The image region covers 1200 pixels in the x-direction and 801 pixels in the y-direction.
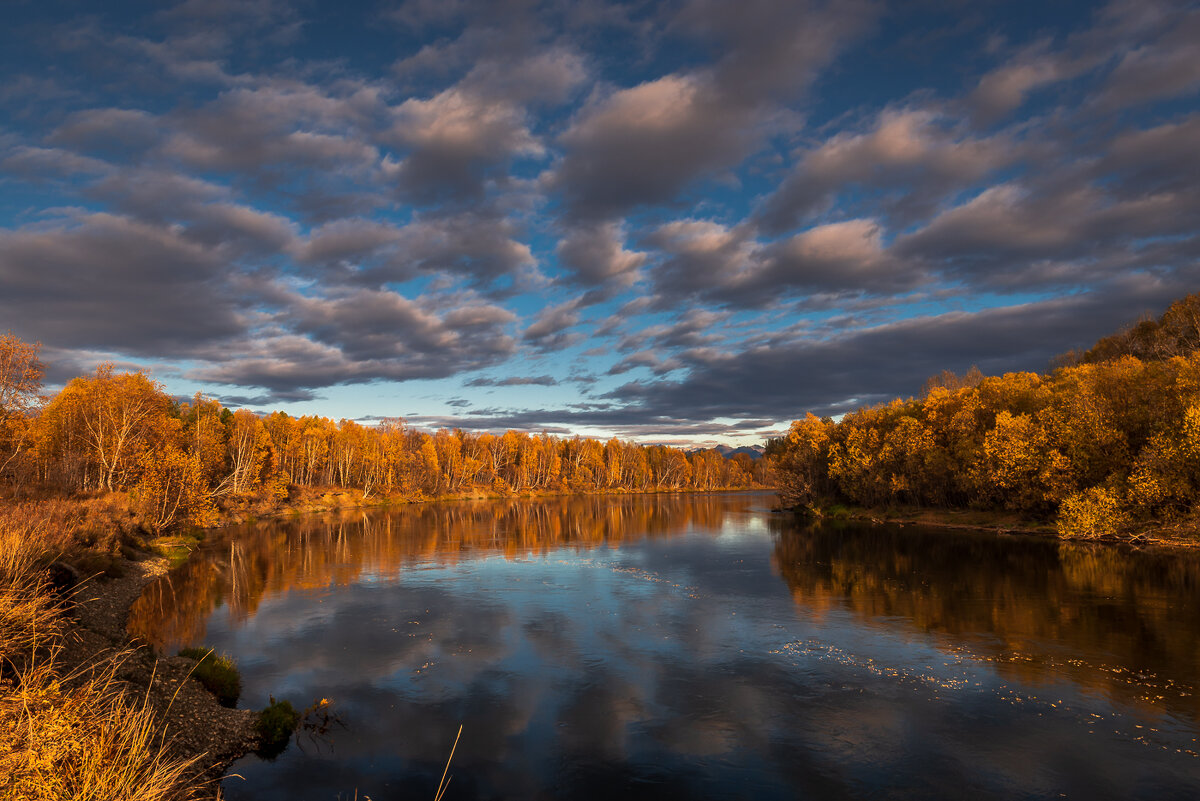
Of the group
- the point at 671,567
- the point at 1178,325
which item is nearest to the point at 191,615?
the point at 671,567

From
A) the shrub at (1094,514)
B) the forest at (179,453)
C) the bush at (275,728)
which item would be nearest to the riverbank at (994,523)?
the shrub at (1094,514)

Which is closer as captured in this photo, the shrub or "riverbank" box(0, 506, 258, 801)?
"riverbank" box(0, 506, 258, 801)

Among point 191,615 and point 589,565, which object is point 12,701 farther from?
point 589,565

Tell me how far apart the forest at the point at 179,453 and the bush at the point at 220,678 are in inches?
1379

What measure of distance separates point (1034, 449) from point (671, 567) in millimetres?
44973

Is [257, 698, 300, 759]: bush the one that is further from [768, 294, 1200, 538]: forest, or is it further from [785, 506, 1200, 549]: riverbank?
[785, 506, 1200, 549]: riverbank

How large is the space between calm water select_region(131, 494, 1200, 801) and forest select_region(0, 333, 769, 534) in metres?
16.9

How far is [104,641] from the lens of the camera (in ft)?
71.7

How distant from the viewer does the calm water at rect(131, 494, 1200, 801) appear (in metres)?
16.4

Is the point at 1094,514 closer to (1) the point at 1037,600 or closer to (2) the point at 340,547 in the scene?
(1) the point at 1037,600

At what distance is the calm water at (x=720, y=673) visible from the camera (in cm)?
1636

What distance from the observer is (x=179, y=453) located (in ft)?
198

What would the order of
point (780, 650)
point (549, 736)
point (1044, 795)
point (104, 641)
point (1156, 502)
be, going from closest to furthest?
point (1044, 795), point (549, 736), point (104, 641), point (780, 650), point (1156, 502)

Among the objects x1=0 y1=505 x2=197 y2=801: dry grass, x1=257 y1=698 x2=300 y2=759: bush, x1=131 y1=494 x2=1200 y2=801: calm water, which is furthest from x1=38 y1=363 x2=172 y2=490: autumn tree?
x1=0 y1=505 x2=197 y2=801: dry grass
